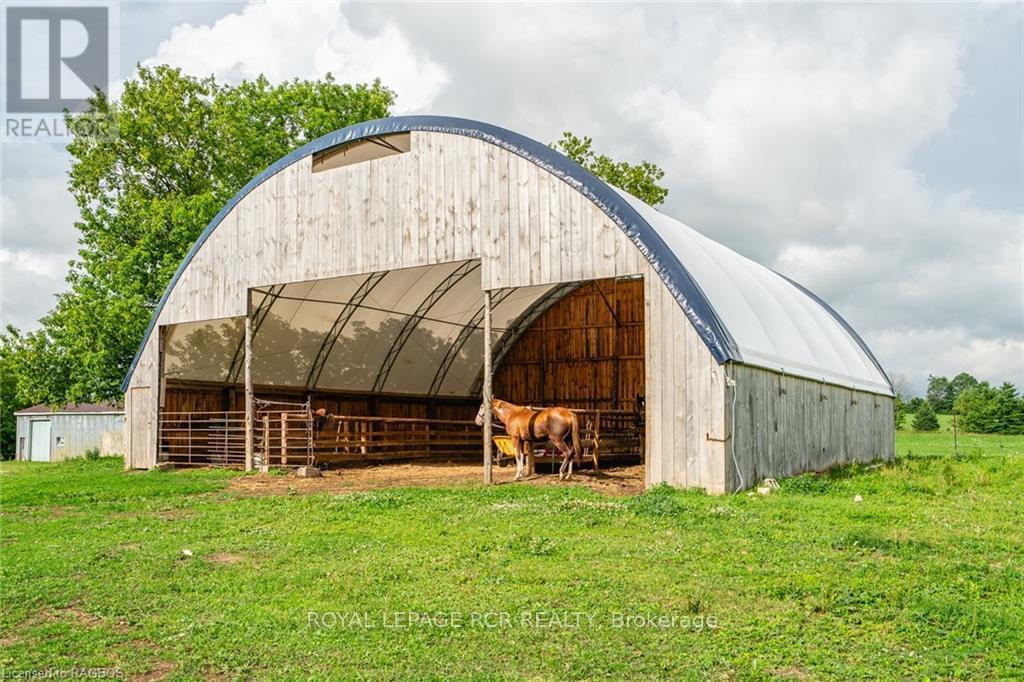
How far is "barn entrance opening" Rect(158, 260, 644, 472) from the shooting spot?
2123cm

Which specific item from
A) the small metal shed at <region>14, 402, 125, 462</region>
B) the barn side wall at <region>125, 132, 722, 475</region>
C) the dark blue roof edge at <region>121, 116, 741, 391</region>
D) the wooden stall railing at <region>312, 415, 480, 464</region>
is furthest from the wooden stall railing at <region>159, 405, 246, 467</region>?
the small metal shed at <region>14, 402, 125, 462</region>

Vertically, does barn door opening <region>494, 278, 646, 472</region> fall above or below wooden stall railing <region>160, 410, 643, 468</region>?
above

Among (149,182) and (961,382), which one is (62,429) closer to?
(149,182)

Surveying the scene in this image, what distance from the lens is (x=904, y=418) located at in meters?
67.9

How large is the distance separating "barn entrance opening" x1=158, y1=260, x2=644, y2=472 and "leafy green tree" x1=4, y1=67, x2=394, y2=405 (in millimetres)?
8316

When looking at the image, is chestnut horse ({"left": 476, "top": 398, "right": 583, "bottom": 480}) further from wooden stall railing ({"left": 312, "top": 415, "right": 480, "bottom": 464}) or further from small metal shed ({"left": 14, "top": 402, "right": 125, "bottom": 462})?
small metal shed ({"left": 14, "top": 402, "right": 125, "bottom": 462})

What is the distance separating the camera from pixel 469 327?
26.7m

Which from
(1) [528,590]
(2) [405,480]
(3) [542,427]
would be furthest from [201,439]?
(1) [528,590]

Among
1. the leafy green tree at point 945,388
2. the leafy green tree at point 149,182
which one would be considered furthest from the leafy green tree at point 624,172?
the leafy green tree at point 945,388

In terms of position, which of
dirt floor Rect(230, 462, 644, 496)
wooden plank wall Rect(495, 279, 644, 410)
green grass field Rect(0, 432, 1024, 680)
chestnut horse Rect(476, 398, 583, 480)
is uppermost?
wooden plank wall Rect(495, 279, 644, 410)

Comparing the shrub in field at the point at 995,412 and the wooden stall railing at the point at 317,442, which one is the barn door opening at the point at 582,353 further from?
the shrub in field at the point at 995,412

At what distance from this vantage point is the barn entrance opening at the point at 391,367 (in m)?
21.2

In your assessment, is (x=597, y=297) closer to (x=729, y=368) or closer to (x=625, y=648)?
(x=729, y=368)

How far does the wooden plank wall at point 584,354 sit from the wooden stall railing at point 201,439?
9.91 m
